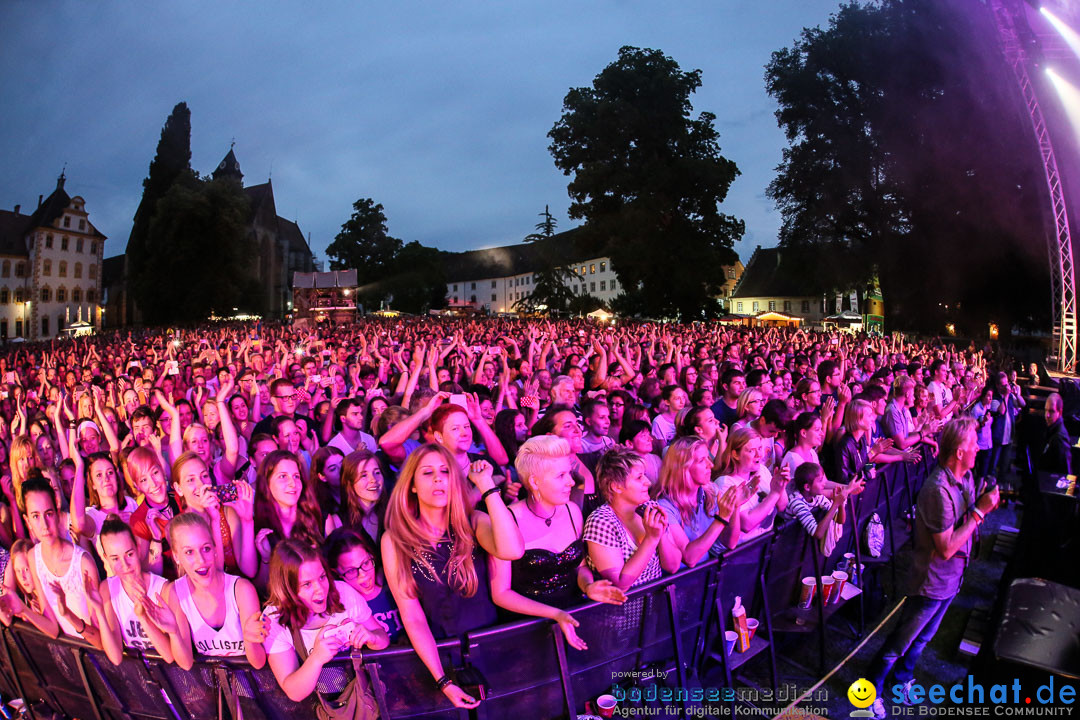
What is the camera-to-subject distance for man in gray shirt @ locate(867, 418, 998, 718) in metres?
3.65

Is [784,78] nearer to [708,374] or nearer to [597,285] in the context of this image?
[708,374]

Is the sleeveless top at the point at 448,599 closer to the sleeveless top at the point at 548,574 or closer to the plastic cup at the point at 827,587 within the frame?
the sleeveless top at the point at 548,574

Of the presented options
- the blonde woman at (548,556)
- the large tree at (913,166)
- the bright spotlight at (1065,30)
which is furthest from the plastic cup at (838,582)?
the large tree at (913,166)

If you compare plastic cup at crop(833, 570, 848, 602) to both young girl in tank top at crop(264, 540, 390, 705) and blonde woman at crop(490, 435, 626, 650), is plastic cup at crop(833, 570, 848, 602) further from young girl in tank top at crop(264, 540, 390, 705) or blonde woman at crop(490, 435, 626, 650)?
young girl in tank top at crop(264, 540, 390, 705)

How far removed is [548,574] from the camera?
9.75 feet

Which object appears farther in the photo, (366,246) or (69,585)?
(366,246)

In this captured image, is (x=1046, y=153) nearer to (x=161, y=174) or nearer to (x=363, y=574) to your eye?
(x=363, y=574)

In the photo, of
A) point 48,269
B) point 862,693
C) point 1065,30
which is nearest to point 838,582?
point 862,693

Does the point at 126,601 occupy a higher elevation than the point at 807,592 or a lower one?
higher

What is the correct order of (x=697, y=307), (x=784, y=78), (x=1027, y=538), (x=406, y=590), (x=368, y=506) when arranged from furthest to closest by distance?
(x=697, y=307) → (x=784, y=78) → (x=1027, y=538) → (x=368, y=506) → (x=406, y=590)

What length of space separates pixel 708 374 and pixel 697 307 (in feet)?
96.7

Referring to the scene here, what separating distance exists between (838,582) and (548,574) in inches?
99.3

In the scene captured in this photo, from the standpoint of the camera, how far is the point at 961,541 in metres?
3.62

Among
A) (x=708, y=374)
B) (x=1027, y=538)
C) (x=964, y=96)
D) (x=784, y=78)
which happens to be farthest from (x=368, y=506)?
(x=784, y=78)
